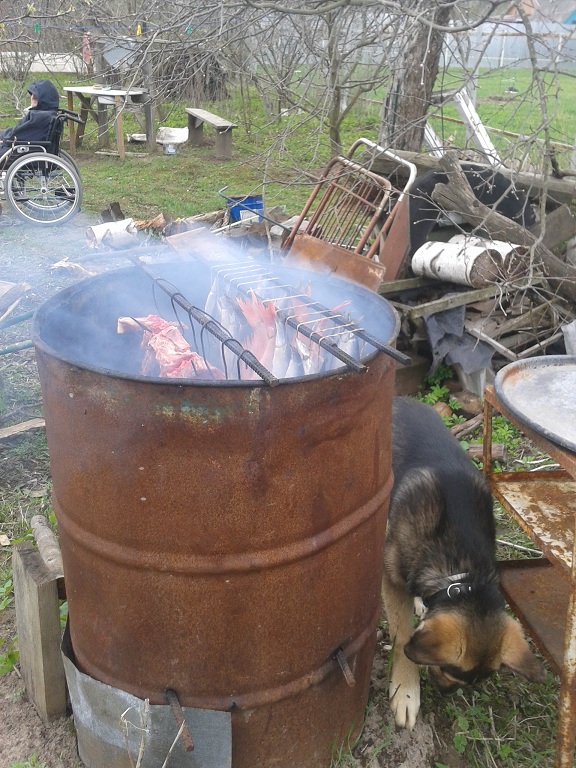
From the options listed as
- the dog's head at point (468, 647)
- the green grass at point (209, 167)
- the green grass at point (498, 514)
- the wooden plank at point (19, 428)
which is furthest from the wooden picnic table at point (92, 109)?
the dog's head at point (468, 647)

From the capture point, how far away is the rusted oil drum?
1.79 meters

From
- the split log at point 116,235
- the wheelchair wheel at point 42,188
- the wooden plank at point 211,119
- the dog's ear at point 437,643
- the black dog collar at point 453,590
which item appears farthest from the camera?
the wooden plank at point 211,119

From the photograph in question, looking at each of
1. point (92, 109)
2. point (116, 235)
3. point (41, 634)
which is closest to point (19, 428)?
point (41, 634)

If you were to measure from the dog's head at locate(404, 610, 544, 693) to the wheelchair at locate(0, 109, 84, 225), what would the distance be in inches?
321

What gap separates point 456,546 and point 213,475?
50.2 inches

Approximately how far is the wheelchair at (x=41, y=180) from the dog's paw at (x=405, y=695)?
792 centimetres

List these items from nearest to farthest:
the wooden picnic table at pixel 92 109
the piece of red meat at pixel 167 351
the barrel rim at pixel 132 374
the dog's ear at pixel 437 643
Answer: the barrel rim at pixel 132 374 < the piece of red meat at pixel 167 351 < the dog's ear at pixel 437 643 < the wooden picnic table at pixel 92 109

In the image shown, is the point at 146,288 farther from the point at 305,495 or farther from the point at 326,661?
the point at 326,661

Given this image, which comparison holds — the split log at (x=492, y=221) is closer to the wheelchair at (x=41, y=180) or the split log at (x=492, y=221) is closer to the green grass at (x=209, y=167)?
the green grass at (x=209, y=167)

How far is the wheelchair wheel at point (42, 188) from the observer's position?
9180 mm

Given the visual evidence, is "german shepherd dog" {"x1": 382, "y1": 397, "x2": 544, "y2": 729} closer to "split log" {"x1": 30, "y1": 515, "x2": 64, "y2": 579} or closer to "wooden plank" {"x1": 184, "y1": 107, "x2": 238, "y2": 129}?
"split log" {"x1": 30, "y1": 515, "x2": 64, "y2": 579}

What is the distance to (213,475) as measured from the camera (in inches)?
71.6

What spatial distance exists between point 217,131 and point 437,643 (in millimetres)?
11252

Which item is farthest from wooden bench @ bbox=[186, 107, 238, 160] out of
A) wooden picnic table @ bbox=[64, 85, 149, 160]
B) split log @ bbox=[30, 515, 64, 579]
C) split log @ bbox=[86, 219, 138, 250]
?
split log @ bbox=[30, 515, 64, 579]
